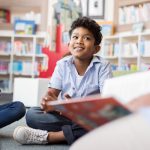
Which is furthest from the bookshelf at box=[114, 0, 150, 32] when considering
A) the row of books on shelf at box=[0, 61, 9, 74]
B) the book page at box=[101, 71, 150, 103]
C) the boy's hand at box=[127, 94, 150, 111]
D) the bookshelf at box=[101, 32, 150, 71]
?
the boy's hand at box=[127, 94, 150, 111]

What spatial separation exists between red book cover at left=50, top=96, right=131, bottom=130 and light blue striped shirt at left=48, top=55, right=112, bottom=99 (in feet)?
3.45

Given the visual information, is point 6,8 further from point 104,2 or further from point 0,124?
point 0,124

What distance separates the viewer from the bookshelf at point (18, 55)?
576 centimetres

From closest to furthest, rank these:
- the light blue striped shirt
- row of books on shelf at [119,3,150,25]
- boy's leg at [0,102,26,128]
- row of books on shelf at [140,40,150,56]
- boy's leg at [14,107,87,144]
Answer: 1. boy's leg at [14,107,87,144]
2. the light blue striped shirt
3. boy's leg at [0,102,26,128]
4. row of books on shelf at [140,40,150,56]
5. row of books on shelf at [119,3,150,25]

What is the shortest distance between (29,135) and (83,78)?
364 mm

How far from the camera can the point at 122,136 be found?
1.57 feet

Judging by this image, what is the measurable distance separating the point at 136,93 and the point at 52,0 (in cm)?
536

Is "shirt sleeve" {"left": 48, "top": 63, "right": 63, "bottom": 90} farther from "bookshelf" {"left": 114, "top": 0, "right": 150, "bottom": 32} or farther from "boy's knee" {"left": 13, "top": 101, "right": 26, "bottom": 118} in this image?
"bookshelf" {"left": 114, "top": 0, "right": 150, "bottom": 32}

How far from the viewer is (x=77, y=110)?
49 centimetres

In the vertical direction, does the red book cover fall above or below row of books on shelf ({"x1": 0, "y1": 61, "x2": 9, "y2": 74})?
above

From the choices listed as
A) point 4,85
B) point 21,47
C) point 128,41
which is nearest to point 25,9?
point 21,47

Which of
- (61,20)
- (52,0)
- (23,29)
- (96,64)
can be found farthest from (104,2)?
(96,64)

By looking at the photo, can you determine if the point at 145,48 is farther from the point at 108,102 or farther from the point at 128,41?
the point at 108,102

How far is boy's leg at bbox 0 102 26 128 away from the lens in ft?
5.65
